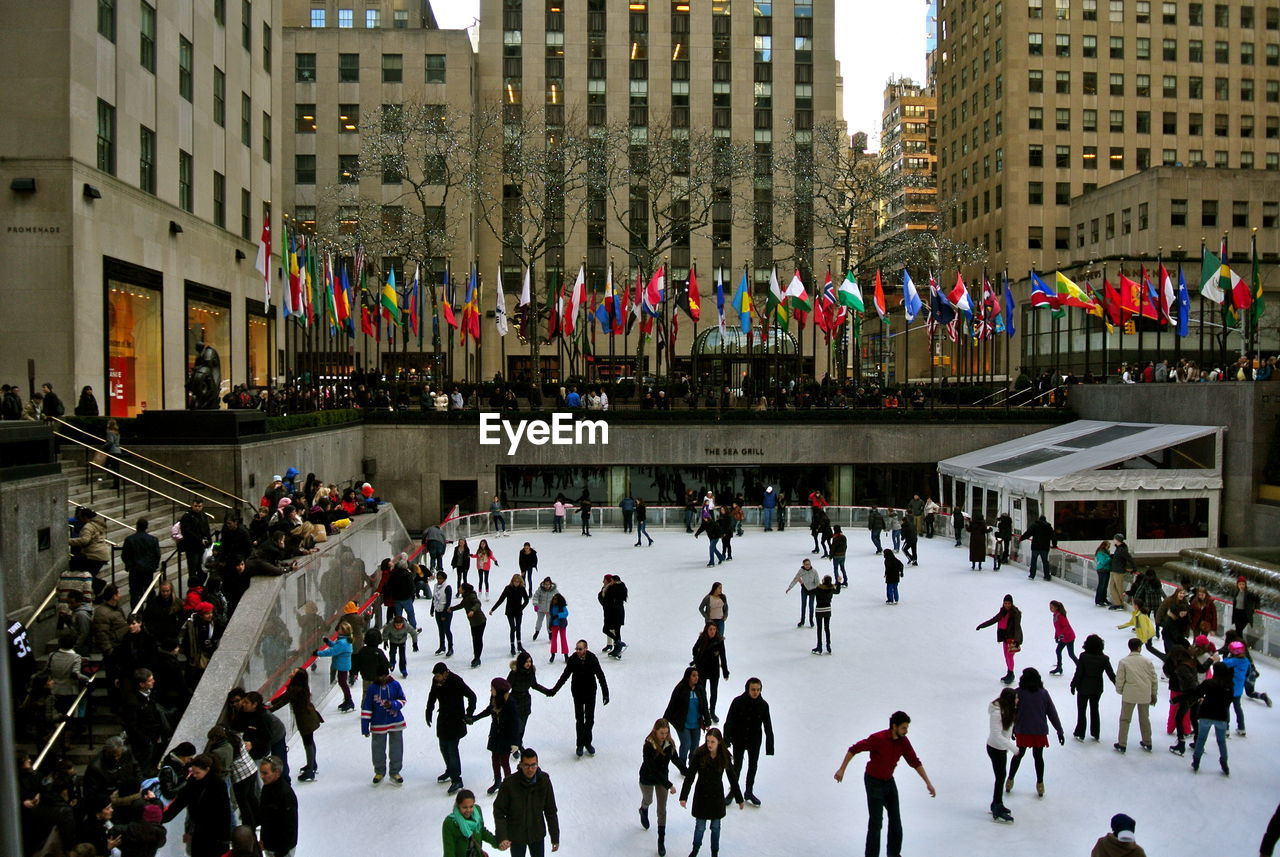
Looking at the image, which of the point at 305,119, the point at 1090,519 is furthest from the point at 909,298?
the point at 305,119

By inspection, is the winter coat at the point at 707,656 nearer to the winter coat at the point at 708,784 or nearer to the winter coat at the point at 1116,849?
the winter coat at the point at 708,784

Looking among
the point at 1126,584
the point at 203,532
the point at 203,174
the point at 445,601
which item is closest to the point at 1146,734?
the point at 1126,584

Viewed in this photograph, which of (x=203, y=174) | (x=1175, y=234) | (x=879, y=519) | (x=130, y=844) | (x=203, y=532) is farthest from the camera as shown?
(x=1175, y=234)

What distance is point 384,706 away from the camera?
9.57m

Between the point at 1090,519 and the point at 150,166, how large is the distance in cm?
2710

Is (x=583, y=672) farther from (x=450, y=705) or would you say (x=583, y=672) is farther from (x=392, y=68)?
(x=392, y=68)

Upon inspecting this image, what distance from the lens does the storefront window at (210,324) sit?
92.2ft

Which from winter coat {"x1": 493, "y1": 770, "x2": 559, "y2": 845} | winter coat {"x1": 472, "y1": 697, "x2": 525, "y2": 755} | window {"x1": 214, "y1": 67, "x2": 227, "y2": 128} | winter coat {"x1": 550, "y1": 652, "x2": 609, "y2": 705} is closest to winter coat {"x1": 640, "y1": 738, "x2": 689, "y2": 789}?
winter coat {"x1": 493, "y1": 770, "x2": 559, "y2": 845}

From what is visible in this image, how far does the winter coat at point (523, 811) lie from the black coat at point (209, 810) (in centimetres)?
202

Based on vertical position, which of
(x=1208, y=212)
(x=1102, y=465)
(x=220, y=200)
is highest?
(x=1208, y=212)

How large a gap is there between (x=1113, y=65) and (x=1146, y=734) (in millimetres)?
65526

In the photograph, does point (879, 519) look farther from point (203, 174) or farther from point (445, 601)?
point (203, 174)

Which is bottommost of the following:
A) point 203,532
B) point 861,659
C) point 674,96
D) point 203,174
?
point 861,659

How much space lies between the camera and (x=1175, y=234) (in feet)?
174
